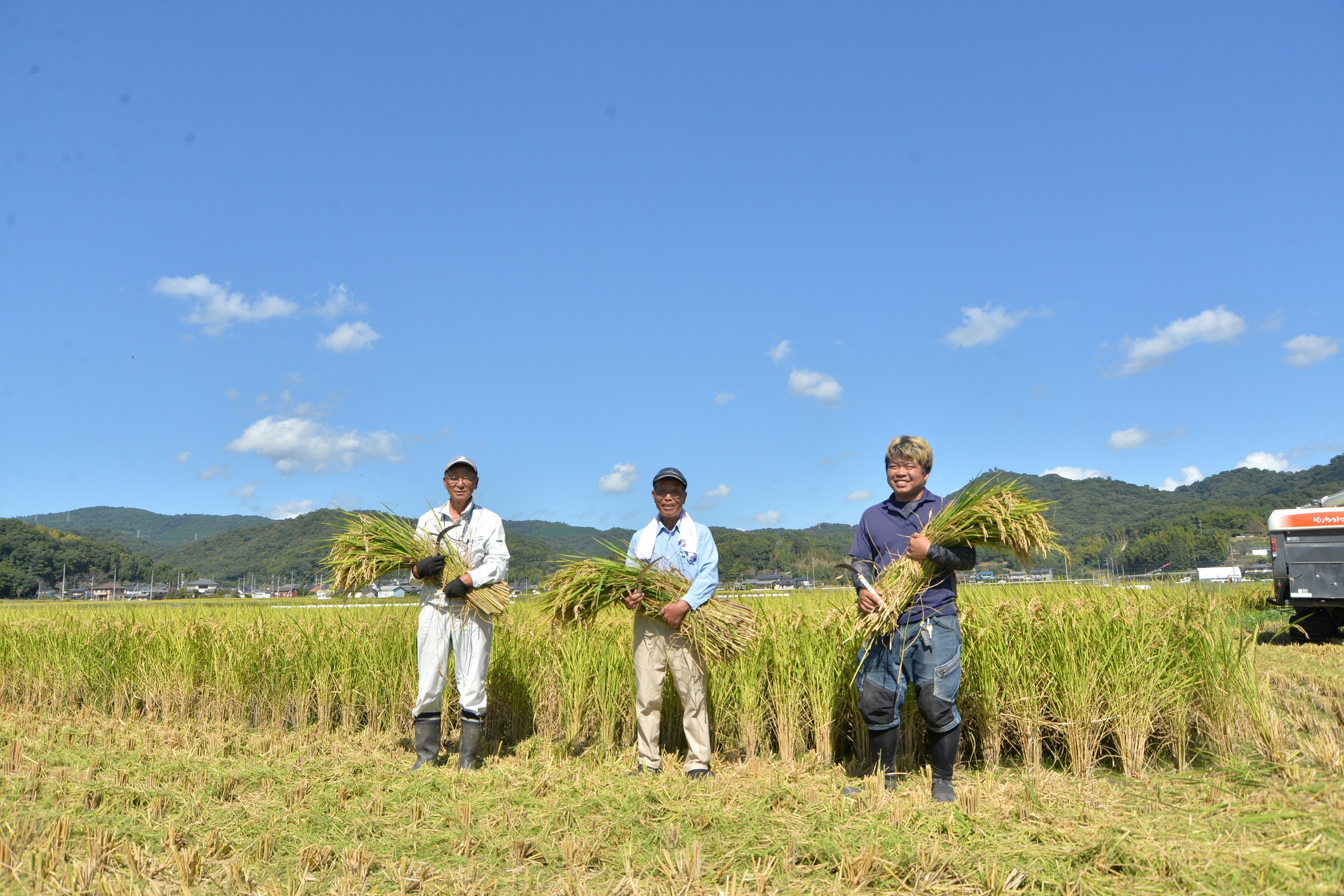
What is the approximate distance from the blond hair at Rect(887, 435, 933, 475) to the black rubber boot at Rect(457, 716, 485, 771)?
3.20m

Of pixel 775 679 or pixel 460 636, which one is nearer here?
pixel 460 636

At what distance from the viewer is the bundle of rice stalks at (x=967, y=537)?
410 cm

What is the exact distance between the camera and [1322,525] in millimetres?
10445

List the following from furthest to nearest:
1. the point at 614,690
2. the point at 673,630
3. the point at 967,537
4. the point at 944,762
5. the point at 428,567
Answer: the point at 614,690, the point at 428,567, the point at 673,630, the point at 967,537, the point at 944,762

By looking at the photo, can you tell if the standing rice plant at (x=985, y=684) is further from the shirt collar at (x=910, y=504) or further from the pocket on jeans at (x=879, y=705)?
the shirt collar at (x=910, y=504)

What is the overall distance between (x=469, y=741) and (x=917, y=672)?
292 cm

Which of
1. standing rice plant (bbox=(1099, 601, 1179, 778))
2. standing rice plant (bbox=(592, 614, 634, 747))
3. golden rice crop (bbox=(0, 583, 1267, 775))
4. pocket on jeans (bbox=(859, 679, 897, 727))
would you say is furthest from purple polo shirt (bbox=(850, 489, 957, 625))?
standing rice plant (bbox=(592, 614, 634, 747))

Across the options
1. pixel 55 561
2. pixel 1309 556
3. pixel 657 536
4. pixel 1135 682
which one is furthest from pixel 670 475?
pixel 55 561

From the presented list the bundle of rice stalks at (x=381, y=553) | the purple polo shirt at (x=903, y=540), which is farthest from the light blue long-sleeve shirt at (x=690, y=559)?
the bundle of rice stalks at (x=381, y=553)

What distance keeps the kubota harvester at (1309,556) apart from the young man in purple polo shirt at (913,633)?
9329mm

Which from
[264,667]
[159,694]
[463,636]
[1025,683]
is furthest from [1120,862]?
[159,694]

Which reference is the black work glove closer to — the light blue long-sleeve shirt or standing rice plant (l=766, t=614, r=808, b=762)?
the light blue long-sleeve shirt

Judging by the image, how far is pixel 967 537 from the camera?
4180 mm

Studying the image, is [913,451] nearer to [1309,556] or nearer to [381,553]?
[381,553]
